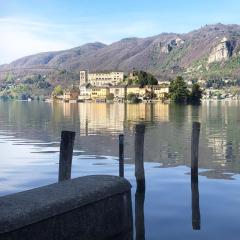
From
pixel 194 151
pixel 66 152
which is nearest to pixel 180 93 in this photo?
pixel 194 151

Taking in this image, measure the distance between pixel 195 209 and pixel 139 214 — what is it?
2075 mm

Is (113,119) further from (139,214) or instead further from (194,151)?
(139,214)

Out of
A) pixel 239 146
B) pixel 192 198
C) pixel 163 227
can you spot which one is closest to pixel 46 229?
pixel 163 227

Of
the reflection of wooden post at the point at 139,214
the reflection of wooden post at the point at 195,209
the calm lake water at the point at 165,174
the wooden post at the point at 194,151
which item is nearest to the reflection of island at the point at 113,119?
the calm lake water at the point at 165,174

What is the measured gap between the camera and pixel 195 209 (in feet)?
61.4

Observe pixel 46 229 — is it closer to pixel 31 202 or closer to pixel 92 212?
pixel 31 202

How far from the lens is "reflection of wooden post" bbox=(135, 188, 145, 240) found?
1581cm

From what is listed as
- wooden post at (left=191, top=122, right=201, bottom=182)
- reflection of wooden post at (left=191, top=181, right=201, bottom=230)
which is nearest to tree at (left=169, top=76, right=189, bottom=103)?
wooden post at (left=191, top=122, right=201, bottom=182)

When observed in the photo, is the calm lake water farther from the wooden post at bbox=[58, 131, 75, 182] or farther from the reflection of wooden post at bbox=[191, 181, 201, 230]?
the wooden post at bbox=[58, 131, 75, 182]

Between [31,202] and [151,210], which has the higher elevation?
[31,202]

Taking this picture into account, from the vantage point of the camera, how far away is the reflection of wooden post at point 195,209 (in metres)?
16.8

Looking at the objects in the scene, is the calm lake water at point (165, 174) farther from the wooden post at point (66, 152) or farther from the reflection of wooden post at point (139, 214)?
the wooden post at point (66, 152)

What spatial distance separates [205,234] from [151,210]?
320 cm

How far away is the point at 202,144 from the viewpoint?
135 ft
